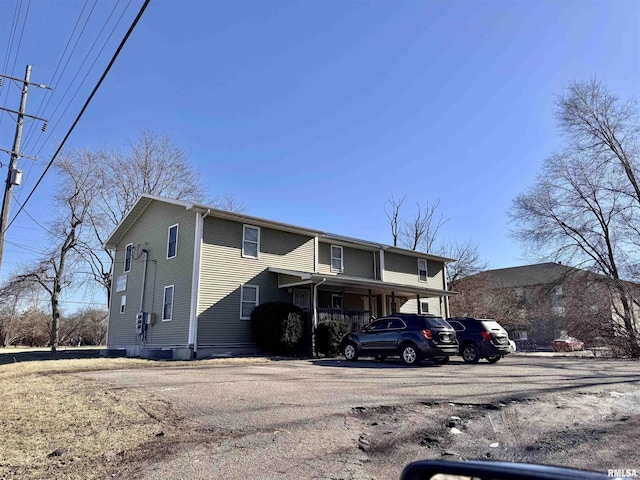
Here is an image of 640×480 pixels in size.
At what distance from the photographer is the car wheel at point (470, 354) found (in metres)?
15.7

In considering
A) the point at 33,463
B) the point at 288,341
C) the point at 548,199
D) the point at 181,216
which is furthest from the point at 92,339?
the point at 33,463

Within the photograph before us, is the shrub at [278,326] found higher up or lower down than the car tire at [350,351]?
higher up

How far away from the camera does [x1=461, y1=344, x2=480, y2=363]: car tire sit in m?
15.6

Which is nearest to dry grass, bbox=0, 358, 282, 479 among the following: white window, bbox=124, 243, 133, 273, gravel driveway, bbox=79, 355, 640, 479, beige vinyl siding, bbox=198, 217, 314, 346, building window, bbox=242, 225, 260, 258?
gravel driveway, bbox=79, 355, 640, 479

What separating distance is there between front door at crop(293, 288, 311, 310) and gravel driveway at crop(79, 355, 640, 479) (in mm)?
8116

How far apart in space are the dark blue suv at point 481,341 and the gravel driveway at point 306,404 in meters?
3.73

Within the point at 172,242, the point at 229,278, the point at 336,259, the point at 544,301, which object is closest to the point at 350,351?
the point at 229,278

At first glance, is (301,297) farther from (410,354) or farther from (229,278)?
(410,354)

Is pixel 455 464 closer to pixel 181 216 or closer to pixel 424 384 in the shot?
pixel 424 384

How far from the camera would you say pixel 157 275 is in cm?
2077

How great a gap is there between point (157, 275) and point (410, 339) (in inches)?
489

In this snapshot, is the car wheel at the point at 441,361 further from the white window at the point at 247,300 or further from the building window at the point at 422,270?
the building window at the point at 422,270

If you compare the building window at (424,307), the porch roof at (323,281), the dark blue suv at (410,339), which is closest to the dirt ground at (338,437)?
the dark blue suv at (410,339)

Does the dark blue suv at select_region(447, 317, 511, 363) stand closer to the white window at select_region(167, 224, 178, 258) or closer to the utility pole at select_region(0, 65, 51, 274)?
the white window at select_region(167, 224, 178, 258)
